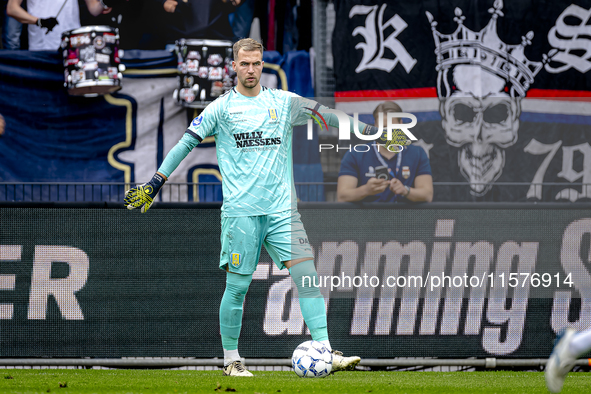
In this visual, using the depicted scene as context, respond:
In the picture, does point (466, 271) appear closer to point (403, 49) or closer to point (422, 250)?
point (422, 250)

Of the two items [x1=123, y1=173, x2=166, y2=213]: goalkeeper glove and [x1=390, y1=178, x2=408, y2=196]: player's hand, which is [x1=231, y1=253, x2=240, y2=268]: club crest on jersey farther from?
[x1=390, y1=178, x2=408, y2=196]: player's hand

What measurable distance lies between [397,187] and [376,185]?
175mm

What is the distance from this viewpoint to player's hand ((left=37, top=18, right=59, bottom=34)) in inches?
337

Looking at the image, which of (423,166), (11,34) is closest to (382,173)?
(423,166)

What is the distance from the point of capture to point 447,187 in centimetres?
641

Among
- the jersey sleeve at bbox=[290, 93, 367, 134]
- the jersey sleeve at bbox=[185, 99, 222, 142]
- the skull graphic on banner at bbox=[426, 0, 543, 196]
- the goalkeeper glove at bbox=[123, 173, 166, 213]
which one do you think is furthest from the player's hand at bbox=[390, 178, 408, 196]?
the skull graphic on banner at bbox=[426, 0, 543, 196]

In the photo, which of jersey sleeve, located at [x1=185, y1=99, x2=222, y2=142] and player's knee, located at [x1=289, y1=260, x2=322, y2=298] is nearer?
player's knee, located at [x1=289, y1=260, x2=322, y2=298]

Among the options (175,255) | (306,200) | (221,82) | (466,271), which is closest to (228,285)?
(175,255)

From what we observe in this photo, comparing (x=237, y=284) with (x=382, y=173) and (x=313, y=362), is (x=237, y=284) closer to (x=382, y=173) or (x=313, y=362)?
(x=313, y=362)

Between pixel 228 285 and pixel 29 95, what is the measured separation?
14.7 feet

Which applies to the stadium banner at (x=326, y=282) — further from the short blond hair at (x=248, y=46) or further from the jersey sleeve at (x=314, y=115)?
the short blond hair at (x=248, y=46)

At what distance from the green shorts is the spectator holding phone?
112 centimetres

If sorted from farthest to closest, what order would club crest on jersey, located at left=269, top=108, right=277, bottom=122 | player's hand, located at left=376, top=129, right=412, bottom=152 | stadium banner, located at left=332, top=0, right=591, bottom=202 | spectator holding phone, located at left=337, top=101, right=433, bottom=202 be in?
stadium banner, located at left=332, top=0, right=591, bottom=202
spectator holding phone, located at left=337, top=101, right=433, bottom=202
player's hand, located at left=376, top=129, right=412, bottom=152
club crest on jersey, located at left=269, top=108, right=277, bottom=122

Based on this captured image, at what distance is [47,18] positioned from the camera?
855cm
